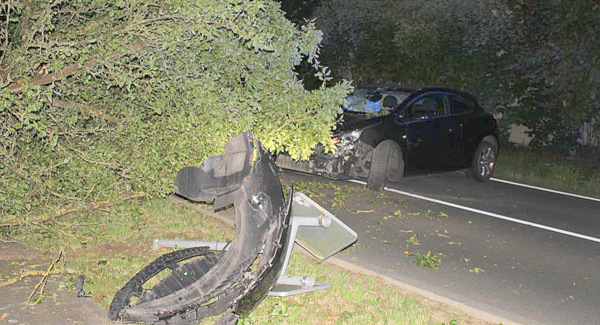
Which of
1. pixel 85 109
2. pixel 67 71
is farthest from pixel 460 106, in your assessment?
pixel 67 71

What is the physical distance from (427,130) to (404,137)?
65 centimetres

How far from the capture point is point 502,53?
18359 millimetres

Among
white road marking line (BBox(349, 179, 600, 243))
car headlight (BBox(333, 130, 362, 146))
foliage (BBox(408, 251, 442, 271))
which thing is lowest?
foliage (BBox(408, 251, 442, 271))

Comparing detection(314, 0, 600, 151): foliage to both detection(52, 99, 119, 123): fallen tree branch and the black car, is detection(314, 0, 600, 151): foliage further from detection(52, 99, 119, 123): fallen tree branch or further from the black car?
detection(52, 99, 119, 123): fallen tree branch

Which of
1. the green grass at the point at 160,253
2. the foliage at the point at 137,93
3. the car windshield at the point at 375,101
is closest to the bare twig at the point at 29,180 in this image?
the foliage at the point at 137,93

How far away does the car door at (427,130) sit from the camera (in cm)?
1171

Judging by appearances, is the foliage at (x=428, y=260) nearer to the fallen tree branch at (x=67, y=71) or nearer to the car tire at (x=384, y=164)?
the car tire at (x=384, y=164)

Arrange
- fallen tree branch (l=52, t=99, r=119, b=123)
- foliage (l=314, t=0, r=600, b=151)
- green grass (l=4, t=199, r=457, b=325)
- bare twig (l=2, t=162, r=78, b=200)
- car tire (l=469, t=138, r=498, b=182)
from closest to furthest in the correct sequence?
green grass (l=4, t=199, r=457, b=325), bare twig (l=2, t=162, r=78, b=200), fallen tree branch (l=52, t=99, r=119, b=123), car tire (l=469, t=138, r=498, b=182), foliage (l=314, t=0, r=600, b=151)

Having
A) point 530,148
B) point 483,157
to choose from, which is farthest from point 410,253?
point 530,148

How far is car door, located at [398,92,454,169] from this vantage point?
11711mm

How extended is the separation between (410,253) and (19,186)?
173 inches

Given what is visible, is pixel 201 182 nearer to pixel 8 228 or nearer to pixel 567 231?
pixel 8 228

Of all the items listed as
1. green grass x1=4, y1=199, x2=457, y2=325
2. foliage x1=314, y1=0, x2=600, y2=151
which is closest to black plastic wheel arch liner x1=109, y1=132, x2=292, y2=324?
green grass x1=4, y1=199, x2=457, y2=325

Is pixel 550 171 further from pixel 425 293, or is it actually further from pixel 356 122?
pixel 425 293
